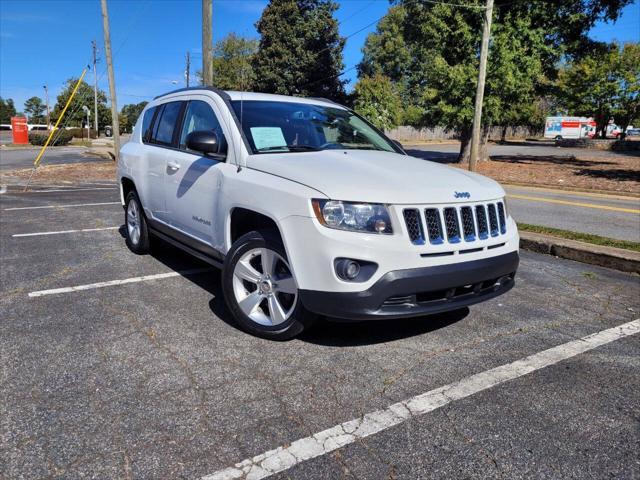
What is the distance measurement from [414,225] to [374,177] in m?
0.44

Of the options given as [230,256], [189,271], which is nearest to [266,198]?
[230,256]

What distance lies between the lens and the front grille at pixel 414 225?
10.1 feet

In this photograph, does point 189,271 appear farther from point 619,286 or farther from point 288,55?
point 288,55

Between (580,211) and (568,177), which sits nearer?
(580,211)

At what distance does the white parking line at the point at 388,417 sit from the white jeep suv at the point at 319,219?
1.57ft

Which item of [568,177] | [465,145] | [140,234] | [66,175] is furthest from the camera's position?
[465,145]

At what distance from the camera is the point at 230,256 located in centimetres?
366

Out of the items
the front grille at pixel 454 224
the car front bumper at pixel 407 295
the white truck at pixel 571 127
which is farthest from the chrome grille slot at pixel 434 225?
the white truck at pixel 571 127

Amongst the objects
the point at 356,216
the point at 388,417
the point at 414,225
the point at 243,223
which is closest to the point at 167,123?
the point at 243,223

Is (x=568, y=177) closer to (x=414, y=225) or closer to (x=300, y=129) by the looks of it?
(x=300, y=129)

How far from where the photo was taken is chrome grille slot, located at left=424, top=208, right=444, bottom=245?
314cm

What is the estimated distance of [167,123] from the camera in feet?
17.2

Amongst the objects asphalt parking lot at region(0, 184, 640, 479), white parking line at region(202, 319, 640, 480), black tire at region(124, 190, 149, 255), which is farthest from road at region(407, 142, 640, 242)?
black tire at region(124, 190, 149, 255)

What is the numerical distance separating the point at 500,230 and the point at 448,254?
667 millimetres
